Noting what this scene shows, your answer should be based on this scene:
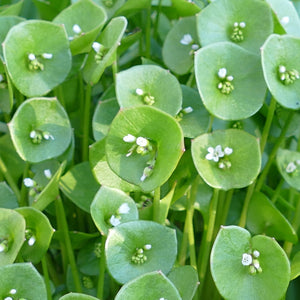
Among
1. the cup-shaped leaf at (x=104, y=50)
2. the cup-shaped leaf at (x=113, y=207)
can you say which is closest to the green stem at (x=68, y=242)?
the cup-shaped leaf at (x=113, y=207)

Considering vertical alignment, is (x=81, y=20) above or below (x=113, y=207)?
above

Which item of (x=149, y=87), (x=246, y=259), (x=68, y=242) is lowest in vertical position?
(x=68, y=242)

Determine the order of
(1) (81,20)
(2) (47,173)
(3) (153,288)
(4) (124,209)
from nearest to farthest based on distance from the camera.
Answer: (3) (153,288) < (4) (124,209) < (2) (47,173) < (1) (81,20)

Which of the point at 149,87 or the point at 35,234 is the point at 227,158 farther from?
the point at 35,234

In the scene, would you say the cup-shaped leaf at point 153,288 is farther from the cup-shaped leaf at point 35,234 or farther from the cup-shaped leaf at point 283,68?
the cup-shaped leaf at point 283,68

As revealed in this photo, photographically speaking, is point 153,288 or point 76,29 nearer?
point 153,288

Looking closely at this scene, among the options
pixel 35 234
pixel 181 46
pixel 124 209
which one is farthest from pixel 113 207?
pixel 181 46
